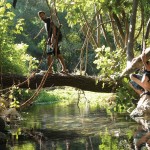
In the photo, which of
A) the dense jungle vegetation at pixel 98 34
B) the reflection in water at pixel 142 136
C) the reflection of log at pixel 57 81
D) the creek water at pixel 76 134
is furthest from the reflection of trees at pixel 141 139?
the reflection of log at pixel 57 81

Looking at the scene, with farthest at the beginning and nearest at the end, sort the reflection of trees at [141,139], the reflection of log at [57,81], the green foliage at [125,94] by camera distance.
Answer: the green foliage at [125,94]
the reflection of log at [57,81]
the reflection of trees at [141,139]

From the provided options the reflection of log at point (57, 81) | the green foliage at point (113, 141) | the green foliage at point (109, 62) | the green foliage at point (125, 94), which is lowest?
the green foliage at point (113, 141)

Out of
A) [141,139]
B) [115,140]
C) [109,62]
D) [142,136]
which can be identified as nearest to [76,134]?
[115,140]

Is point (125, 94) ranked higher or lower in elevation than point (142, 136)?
higher

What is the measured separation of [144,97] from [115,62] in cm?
193

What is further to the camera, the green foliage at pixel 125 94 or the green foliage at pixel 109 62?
the green foliage at pixel 125 94

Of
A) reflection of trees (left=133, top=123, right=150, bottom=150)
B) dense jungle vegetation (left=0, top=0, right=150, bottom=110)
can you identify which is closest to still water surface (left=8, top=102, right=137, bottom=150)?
reflection of trees (left=133, top=123, right=150, bottom=150)

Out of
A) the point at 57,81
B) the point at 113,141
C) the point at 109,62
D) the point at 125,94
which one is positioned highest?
the point at 109,62

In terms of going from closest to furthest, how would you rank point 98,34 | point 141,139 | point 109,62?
1. point 141,139
2. point 109,62
3. point 98,34

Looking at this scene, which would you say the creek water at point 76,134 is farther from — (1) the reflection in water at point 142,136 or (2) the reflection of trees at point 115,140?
(1) the reflection in water at point 142,136

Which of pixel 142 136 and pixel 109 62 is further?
pixel 109 62

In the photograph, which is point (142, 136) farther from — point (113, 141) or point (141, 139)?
point (113, 141)

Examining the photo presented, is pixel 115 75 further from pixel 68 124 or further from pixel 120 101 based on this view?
pixel 68 124

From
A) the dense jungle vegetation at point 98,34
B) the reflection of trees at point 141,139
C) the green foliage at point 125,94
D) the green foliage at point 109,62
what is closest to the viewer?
the reflection of trees at point 141,139
